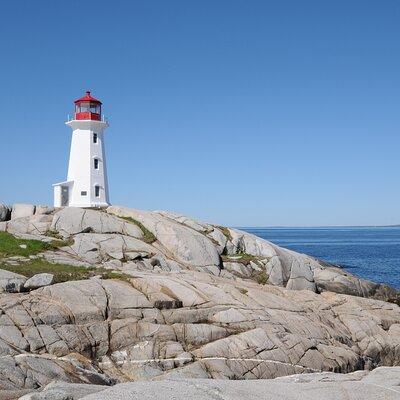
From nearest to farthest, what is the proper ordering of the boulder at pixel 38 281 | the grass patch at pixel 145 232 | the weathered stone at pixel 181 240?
the boulder at pixel 38 281 < the weathered stone at pixel 181 240 < the grass patch at pixel 145 232

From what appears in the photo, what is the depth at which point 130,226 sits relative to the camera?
137 feet

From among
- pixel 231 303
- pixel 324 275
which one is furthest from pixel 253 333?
pixel 324 275

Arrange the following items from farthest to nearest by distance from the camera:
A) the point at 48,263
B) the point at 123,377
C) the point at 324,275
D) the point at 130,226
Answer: the point at 324,275 → the point at 130,226 → the point at 48,263 → the point at 123,377

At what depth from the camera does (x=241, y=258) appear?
42000 mm

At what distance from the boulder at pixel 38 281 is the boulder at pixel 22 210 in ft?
56.3

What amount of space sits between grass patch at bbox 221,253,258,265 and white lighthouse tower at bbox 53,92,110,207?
1557cm

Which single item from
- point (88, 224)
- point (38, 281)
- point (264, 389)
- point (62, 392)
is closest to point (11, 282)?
point (38, 281)

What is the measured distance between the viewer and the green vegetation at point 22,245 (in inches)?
1374

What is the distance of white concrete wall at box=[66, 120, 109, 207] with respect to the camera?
171 feet

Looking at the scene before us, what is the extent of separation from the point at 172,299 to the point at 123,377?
5.82m

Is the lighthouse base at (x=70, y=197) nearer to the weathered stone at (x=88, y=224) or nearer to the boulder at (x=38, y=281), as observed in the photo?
the weathered stone at (x=88, y=224)

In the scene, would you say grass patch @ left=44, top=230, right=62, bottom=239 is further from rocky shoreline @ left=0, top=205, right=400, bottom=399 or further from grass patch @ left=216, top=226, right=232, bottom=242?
grass patch @ left=216, top=226, right=232, bottom=242

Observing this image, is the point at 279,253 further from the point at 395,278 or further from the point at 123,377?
the point at 395,278

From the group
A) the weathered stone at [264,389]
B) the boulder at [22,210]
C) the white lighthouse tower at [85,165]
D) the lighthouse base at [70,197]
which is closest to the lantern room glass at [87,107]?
the white lighthouse tower at [85,165]
